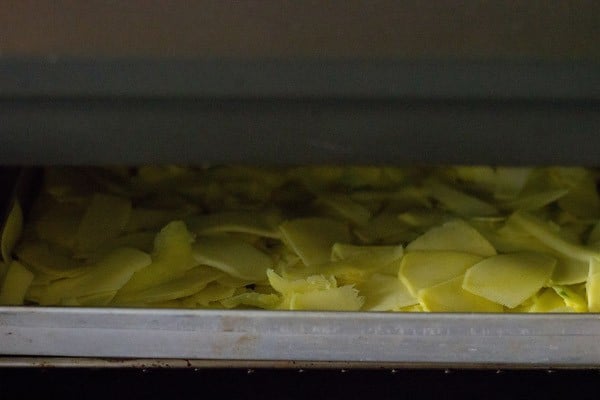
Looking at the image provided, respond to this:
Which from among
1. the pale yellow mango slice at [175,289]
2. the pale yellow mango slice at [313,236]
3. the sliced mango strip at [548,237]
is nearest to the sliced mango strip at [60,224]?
the pale yellow mango slice at [175,289]

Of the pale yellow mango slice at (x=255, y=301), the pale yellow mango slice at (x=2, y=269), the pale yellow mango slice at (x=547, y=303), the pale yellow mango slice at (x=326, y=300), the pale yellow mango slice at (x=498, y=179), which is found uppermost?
the pale yellow mango slice at (x=498, y=179)

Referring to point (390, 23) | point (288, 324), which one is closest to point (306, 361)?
point (288, 324)

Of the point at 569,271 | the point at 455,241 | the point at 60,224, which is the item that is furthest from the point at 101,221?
the point at 569,271

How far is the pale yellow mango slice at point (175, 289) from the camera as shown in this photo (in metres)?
0.73

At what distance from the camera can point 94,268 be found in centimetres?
75

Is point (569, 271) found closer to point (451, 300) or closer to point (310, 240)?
point (451, 300)

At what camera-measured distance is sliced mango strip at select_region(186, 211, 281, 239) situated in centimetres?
79

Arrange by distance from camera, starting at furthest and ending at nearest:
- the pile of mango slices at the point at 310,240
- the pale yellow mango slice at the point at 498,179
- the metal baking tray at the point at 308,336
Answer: the pale yellow mango slice at the point at 498,179, the pile of mango slices at the point at 310,240, the metal baking tray at the point at 308,336

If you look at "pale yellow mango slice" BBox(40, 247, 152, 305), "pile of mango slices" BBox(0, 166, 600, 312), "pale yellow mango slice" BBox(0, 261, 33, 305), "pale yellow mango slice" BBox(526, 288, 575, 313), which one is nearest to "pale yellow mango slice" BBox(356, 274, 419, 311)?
"pile of mango slices" BBox(0, 166, 600, 312)

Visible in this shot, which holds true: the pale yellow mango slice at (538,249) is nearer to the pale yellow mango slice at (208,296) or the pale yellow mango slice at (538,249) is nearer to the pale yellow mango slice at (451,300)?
the pale yellow mango slice at (451,300)

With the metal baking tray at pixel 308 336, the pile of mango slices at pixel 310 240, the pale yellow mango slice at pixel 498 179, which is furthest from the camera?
the pale yellow mango slice at pixel 498 179

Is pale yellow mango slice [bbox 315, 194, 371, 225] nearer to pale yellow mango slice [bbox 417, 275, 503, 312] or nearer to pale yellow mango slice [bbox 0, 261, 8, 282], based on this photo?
pale yellow mango slice [bbox 417, 275, 503, 312]
